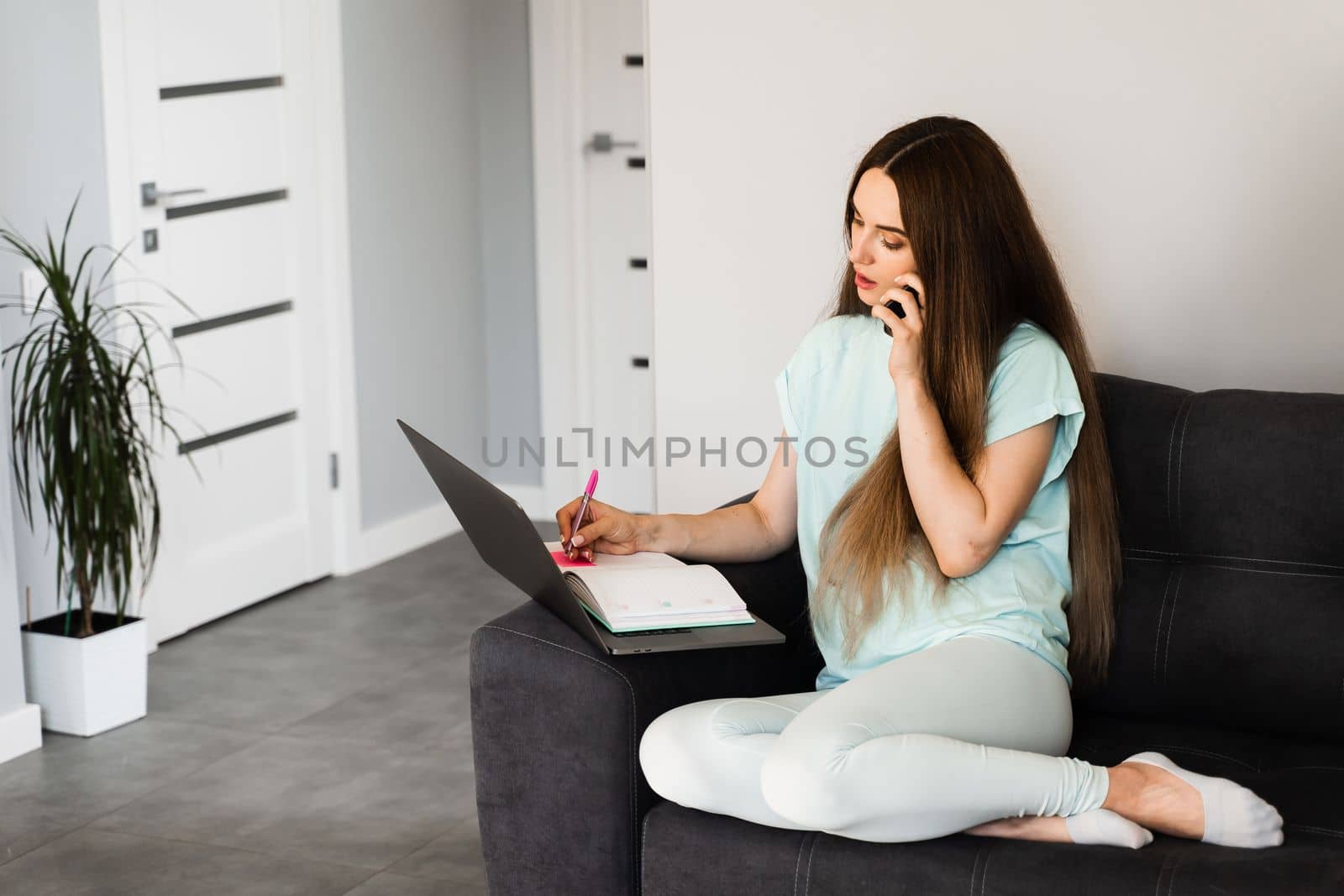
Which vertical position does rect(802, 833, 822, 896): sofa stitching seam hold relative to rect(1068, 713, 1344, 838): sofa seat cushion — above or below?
below

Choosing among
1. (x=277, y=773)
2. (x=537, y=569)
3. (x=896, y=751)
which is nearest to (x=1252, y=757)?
(x=896, y=751)

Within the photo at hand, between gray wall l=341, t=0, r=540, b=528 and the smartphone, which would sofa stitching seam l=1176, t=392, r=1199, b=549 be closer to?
the smartphone

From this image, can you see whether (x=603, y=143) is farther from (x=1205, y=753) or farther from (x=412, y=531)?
(x=1205, y=753)

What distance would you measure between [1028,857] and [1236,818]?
9.0 inches

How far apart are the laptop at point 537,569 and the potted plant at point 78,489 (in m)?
1.33

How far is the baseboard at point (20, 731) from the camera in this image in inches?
116

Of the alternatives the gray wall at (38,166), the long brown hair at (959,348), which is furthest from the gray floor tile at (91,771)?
the long brown hair at (959,348)

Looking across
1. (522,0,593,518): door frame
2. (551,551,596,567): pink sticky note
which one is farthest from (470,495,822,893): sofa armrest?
(522,0,593,518): door frame

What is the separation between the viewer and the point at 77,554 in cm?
303

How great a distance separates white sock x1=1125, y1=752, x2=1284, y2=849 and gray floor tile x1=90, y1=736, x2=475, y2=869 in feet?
4.54

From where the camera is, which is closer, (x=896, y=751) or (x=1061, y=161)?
(x=896, y=751)

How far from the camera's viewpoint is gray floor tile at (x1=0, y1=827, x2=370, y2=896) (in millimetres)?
2406

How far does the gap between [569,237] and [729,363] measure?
195 cm

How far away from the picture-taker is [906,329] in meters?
1.95
